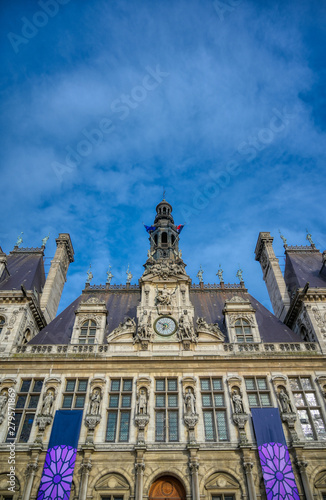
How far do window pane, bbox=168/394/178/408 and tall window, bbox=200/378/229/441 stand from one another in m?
1.75

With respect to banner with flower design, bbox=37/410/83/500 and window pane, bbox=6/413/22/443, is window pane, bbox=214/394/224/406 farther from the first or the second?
window pane, bbox=6/413/22/443

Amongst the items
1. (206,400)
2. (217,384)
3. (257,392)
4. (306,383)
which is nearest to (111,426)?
(206,400)

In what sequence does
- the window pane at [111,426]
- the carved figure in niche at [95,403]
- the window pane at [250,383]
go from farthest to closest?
the window pane at [250,383], the carved figure in niche at [95,403], the window pane at [111,426]

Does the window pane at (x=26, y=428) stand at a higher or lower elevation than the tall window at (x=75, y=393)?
lower

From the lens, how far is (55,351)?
26.6m

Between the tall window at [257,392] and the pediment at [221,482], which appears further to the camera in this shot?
the tall window at [257,392]

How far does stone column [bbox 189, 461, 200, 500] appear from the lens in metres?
20.1

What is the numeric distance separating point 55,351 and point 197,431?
449 inches

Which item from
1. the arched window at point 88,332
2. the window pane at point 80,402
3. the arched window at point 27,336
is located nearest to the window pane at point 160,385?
the window pane at point 80,402

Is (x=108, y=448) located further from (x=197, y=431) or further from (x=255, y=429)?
(x=255, y=429)

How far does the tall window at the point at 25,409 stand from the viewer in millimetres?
22719

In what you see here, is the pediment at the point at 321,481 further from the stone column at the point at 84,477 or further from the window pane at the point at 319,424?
the stone column at the point at 84,477

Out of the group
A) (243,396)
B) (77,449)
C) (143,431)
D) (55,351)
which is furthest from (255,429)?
(55,351)

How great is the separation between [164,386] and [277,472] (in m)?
8.28
